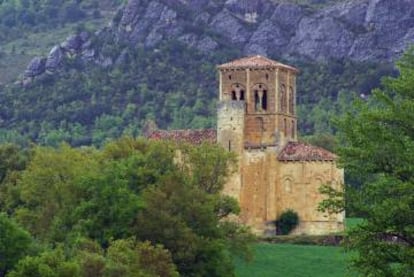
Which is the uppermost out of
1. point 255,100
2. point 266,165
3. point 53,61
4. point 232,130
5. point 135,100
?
point 53,61

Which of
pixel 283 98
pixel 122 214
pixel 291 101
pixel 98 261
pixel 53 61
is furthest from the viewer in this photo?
pixel 53 61

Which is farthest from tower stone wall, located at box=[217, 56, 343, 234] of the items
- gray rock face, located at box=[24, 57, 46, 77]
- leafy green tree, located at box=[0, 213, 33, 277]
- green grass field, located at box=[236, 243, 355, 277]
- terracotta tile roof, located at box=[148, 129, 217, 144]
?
gray rock face, located at box=[24, 57, 46, 77]

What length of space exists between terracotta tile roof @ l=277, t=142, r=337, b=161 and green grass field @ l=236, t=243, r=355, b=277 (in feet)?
26.6

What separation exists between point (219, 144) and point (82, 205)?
20.5 m

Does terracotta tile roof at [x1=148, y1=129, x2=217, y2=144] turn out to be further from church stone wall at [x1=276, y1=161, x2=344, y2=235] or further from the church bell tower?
church stone wall at [x1=276, y1=161, x2=344, y2=235]

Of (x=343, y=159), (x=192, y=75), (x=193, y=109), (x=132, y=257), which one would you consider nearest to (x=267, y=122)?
(x=132, y=257)

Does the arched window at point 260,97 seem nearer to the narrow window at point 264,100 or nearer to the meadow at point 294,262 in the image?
the narrow window at point 264,100

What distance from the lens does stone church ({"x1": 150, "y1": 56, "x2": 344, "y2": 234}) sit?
10131 centimetres

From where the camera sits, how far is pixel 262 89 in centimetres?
10475

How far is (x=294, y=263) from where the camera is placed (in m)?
88.4

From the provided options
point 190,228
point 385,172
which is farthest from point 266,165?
point 385,172

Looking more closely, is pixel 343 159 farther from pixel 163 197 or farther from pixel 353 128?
pixel 163 197

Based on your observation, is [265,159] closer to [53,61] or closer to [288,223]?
[288,223]

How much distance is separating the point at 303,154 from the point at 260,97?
5282 millimetres
